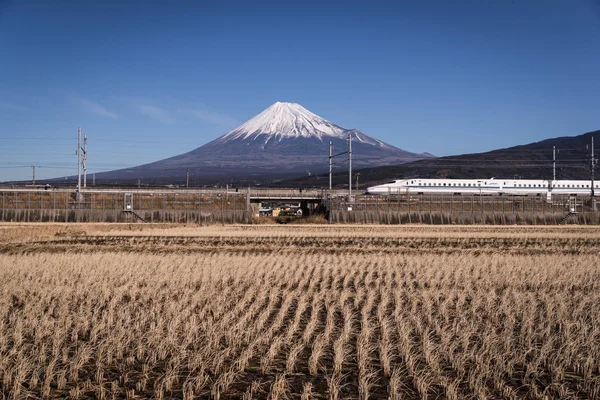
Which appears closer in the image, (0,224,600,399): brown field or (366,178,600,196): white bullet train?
(0,224,600,399): brown field

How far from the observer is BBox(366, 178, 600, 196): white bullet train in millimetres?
87188

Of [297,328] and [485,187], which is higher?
[485,187]

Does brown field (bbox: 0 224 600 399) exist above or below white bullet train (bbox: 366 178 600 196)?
below

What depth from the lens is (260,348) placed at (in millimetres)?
9398

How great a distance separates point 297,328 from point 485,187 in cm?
8637

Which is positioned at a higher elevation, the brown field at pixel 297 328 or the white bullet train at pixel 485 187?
the white bullet train at pixel 485 187

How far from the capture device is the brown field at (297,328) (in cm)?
780

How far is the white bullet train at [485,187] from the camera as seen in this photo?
286 feet

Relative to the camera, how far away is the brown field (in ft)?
25.6

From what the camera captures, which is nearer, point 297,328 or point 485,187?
point 297,328

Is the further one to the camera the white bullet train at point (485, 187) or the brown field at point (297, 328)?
the white bullet train at point (485, 187)

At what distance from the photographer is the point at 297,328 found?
10.8 m

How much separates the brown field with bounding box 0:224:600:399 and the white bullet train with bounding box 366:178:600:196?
6687 centimetres

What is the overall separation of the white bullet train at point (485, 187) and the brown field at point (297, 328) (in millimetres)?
66874
